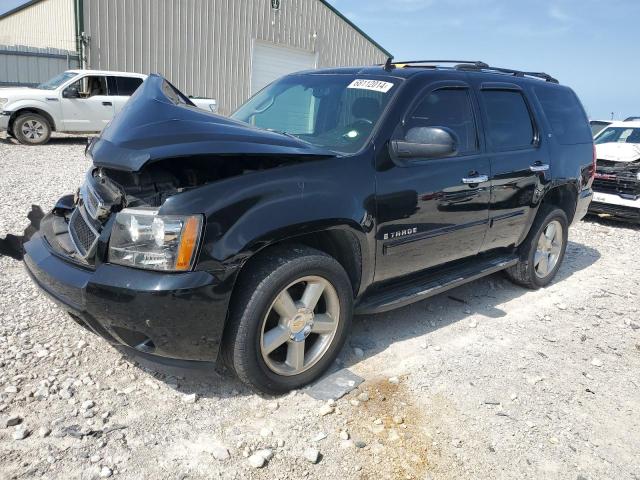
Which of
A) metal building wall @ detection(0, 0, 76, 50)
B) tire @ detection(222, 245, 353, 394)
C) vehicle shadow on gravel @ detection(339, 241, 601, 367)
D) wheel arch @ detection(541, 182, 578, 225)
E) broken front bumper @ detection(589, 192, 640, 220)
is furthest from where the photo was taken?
metal building wall @ detection(0, 0, 76, 50)

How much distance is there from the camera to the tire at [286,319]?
2.66 meters

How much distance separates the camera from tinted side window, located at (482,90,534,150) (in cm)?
413

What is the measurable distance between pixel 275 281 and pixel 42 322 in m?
1.87

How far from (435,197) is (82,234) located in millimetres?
2193

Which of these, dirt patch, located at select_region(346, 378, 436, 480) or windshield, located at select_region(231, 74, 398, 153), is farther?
windshield, located at select_region(231, 74, 398, 153)

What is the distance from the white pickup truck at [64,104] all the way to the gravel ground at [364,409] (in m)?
9.04

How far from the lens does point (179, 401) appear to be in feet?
9.39

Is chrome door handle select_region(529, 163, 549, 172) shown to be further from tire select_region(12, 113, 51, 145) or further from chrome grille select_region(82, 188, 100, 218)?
tire select_region(12, 113, 51, 145)

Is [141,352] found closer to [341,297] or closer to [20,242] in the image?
[341,297]

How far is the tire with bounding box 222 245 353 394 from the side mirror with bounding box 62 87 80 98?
11.4m

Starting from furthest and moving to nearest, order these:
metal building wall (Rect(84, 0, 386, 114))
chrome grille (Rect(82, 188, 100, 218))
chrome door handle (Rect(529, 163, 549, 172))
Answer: metal building wall (Rect(84, 0, 386, 114))
chrome door handle (Rect(529, 163, 549, 172))
chrome grille (Rect(82, 188, 100, 218))

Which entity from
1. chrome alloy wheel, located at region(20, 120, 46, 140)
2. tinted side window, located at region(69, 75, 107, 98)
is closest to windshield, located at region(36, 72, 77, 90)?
tinted side window, located at region(69, 75, 107, 98)

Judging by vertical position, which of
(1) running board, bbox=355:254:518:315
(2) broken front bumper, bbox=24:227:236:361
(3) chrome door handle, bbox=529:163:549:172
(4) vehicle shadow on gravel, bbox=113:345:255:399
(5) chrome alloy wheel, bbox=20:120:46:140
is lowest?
(4) vehicle shadow on gravel, bbox=113:345:255:399

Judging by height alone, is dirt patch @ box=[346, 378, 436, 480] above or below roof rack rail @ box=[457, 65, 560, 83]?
below
